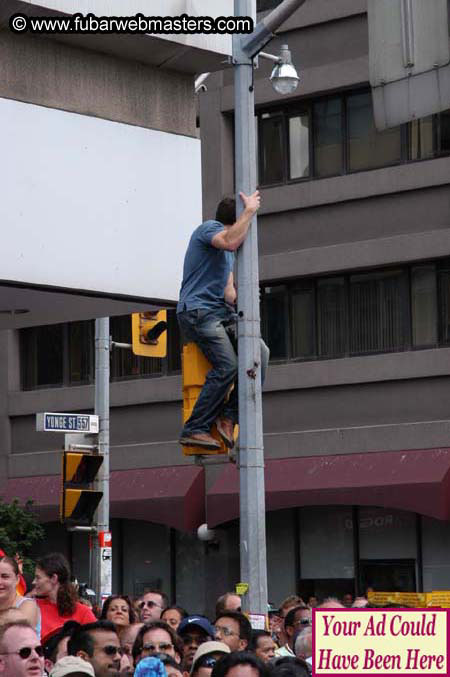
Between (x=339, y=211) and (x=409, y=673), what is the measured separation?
2619cm

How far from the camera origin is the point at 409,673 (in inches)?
240

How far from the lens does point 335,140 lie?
32.4m

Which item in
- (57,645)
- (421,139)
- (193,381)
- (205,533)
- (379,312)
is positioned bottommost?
(57,645)

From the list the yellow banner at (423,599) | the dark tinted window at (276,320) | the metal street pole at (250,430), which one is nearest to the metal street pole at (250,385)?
the metal street pole at (250,430)

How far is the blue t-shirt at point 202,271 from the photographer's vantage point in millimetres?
11922

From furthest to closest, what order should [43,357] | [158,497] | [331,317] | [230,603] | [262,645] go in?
[43,357] < [158,497] < [331,317] < [230,603] < [262,645]

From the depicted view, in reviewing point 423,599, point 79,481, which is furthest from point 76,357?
point 79,481

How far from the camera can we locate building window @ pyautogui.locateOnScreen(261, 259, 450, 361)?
100 ft

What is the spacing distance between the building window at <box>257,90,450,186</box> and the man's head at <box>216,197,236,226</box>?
59.1 feet

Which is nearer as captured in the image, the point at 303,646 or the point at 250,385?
the point at 303,646

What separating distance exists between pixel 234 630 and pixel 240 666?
12.3 ft

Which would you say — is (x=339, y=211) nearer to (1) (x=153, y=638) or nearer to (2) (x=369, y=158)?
(2) (x=369, y=158)

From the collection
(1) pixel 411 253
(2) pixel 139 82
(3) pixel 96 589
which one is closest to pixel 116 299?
(2) pixel 139 82

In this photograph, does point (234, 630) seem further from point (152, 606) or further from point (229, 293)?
point (152, 606)
